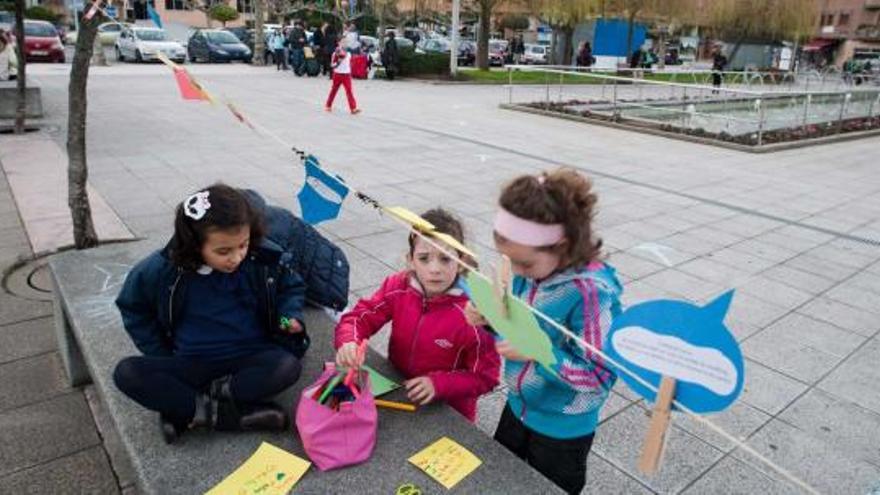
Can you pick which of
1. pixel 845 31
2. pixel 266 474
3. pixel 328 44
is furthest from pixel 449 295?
pixel 845 31

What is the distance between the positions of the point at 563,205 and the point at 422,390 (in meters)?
0.86

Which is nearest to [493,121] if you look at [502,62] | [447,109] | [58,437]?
[447,109]

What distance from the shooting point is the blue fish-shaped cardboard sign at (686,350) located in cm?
125

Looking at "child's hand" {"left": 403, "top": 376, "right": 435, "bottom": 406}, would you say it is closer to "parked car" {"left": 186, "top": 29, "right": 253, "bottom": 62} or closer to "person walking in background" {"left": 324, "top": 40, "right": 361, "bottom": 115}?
"person walking in background" {"left": 324, "top": 40, "right": 361, "bottom": 115}

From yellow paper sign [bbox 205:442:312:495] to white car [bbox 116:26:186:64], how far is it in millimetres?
23795

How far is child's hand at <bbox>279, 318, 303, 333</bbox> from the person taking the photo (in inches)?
88.5

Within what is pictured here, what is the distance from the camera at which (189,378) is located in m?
2.18

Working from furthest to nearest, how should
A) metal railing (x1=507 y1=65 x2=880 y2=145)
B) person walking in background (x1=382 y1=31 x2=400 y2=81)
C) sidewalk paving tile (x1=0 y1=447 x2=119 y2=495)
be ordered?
person walking in background (x1=382 y1=31 x2=400 y2=81) → metal railing (x1=507 y1=65 x2=880 y2=145) → sidewalk paving tile (x1=0 y1=447 x2=119 y2=495)

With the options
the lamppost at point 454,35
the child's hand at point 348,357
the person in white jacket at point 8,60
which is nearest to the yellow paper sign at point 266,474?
the child's hand at point 348,357

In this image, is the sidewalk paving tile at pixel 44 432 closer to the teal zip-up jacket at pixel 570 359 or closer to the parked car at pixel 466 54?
the teal zip-up jacket at pixel 570 359

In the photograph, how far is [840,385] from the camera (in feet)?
11.4

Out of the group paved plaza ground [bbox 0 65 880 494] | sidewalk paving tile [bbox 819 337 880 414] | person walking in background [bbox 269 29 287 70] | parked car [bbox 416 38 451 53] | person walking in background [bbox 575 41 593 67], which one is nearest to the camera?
paved plaza ground [bbox 0 65 880 494]

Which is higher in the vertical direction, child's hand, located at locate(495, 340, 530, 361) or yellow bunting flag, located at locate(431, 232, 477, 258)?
yellow bunting flag, located at locate(431, 232, 477, 258)

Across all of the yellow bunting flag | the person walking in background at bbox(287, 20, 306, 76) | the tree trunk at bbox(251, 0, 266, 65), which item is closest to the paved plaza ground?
the yellow bunting flag
